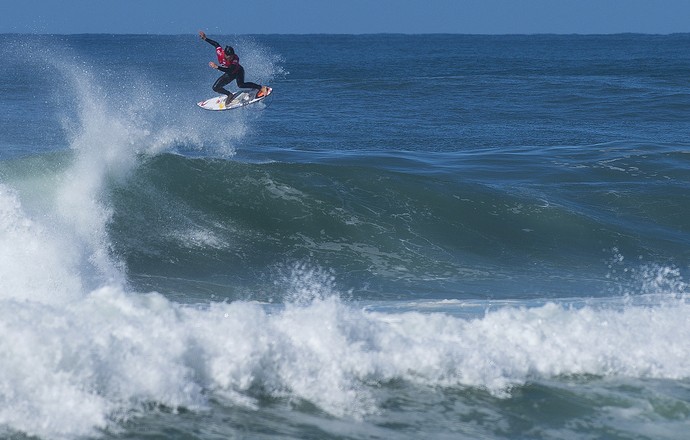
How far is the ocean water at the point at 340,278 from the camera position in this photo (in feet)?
25.6

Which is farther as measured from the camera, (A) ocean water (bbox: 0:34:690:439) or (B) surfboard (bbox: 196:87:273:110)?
(B) surfboard (bbox: 196:87:273:110)

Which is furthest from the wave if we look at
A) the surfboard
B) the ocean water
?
the surfboard

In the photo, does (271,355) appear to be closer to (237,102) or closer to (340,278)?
(340,278)

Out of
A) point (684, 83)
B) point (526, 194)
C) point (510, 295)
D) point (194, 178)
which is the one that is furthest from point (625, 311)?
point (684, 83)

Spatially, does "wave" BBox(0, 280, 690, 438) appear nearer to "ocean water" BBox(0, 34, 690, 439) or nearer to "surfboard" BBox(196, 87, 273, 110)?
"ocean water" BBox(0, 34, 690, 439)

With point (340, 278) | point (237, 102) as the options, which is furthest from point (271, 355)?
point (237, 102)

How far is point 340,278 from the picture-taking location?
1345 centimetres

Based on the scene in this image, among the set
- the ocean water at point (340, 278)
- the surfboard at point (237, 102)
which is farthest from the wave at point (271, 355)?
the surfboard at point (237, 102)

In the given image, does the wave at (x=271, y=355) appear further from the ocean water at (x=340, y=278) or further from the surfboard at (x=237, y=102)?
the surfboard at (x=237, y=102)

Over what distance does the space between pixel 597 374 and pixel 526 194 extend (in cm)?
939

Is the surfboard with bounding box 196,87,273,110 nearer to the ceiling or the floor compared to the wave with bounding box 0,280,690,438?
nearer to the ceiling

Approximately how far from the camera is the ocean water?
7805mm

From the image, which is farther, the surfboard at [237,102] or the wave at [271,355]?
the surfboard at [237,102]

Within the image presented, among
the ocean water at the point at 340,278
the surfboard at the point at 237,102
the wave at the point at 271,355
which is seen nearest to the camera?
the wave at the point at 271,355
